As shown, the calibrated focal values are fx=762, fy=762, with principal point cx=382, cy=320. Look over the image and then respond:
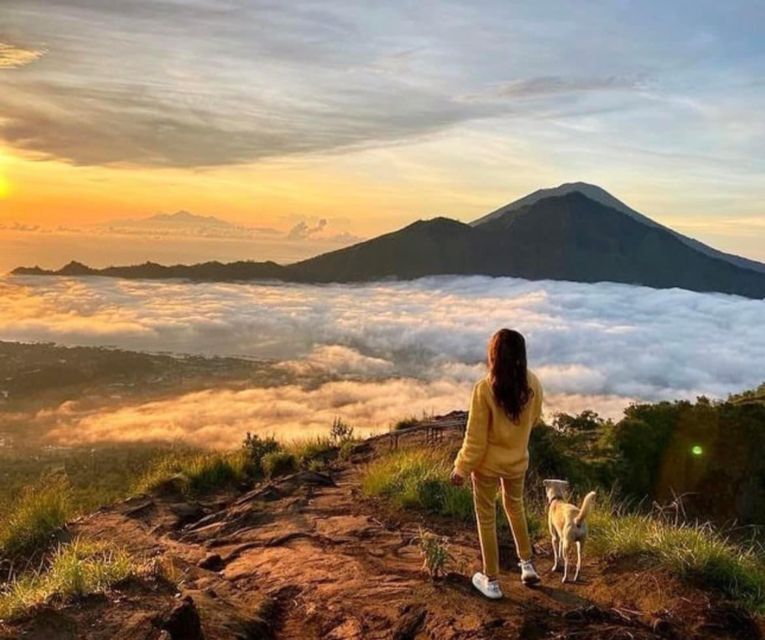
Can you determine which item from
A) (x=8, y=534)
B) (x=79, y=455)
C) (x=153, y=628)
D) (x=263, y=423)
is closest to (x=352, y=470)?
(x=8, y=534)

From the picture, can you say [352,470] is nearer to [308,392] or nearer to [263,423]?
[263,423]

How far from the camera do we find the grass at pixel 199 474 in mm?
13695

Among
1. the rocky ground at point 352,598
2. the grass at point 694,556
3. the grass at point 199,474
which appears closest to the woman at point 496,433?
the rocky ground at point 352,598

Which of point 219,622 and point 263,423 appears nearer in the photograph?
point 219,622

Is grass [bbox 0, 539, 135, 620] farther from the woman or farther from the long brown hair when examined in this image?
the long brown hair

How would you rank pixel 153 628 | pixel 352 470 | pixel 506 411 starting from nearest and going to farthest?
pixel 153 628, pixel 506 411, pixel 352 470

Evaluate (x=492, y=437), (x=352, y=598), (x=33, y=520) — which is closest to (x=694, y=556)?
(x=492, y=437)

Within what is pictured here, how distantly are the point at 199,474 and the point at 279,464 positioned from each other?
1.90 meters

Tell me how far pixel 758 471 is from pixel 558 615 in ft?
66.0

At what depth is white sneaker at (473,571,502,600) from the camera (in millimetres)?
6340

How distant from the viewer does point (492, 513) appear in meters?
6.64

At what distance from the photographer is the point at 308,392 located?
13950 cm

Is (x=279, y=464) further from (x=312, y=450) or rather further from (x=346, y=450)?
(x=346, y=450)

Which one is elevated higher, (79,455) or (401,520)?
(401,520)
